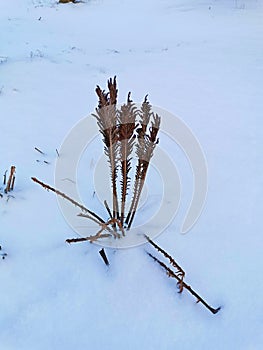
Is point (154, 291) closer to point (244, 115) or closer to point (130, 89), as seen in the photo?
point (244, 115)

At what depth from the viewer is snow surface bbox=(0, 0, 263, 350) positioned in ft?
3.77

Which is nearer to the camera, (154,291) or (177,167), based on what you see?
(154,291)

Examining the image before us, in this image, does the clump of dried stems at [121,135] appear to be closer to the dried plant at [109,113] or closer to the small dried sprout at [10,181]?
the dried plant at [109,113]

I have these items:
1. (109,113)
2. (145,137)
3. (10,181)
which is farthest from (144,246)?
(10,181)

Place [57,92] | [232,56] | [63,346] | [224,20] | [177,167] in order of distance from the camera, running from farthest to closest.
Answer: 1. [224,20]
2. [232,56]
3. [57,92]
4. [177,167]
5. [63,346]

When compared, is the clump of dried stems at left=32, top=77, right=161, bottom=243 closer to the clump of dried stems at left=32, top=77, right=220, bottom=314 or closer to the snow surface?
the clump of dried stems at left=32, top=77, right=220, bottom=314

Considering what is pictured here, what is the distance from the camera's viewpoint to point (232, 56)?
374 cm

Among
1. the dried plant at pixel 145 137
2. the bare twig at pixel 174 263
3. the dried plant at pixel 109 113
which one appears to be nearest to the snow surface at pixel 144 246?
the bare twig at pixel 174 263

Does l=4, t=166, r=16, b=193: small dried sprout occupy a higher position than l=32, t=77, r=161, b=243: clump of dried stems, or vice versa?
l=32, t=77, r=161, b=243: clump of dried stems

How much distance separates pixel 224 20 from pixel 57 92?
11.6 feet

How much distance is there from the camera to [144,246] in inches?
54.7

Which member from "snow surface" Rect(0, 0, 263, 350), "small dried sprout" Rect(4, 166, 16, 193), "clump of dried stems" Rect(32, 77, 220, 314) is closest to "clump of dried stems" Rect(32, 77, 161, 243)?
"clump of dried stems" Rect(32, 77, 220, 314)

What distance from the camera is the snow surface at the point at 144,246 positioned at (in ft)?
3.77

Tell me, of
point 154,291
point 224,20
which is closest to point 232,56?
point 224,20
